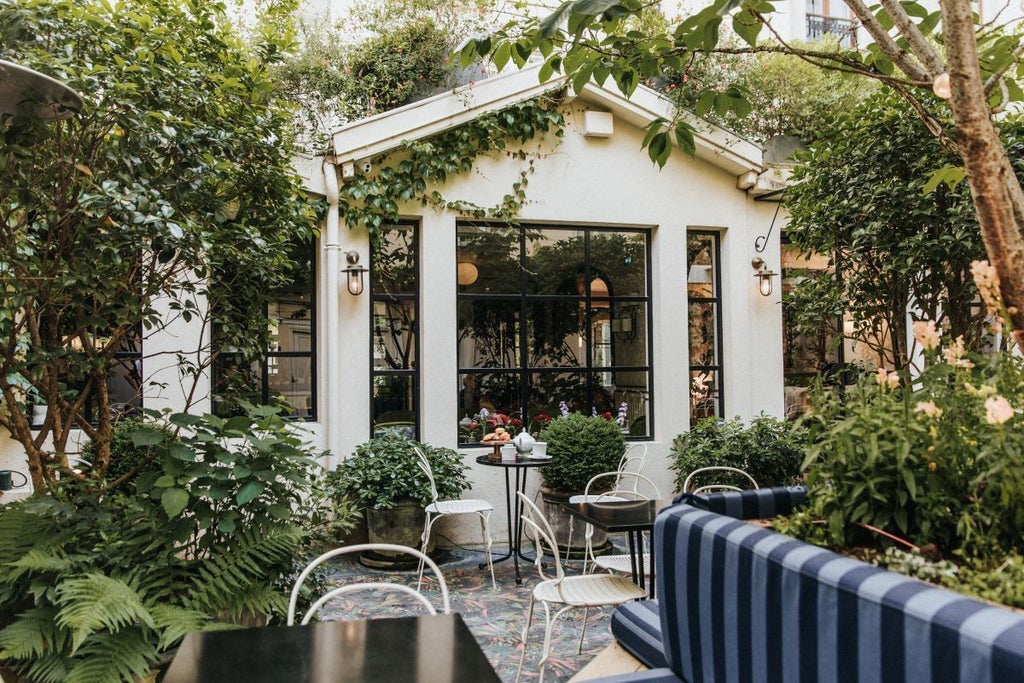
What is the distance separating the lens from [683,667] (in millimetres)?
2135

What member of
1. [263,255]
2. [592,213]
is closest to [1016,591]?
[263,255]

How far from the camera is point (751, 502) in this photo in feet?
8.19

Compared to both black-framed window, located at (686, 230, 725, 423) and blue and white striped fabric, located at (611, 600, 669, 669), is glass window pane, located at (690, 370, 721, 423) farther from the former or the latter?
blue and white striped fabric, located at (611, 600, 669, 669)

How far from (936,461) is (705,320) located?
5856 mm

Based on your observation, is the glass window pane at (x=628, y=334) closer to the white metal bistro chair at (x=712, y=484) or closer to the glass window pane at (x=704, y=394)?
the glass window pane at (x=704, y=394)

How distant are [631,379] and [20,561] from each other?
18.2 feet

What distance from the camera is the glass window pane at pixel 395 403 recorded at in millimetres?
6540

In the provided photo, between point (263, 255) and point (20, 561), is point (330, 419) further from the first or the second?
point (20, 561)

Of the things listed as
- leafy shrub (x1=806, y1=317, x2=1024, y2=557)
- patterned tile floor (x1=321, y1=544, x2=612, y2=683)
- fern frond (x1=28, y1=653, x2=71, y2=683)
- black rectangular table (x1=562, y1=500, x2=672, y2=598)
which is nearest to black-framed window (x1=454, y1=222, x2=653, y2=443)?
patterned tile floor (x1=321, y1=544, x2=612, y2=683)

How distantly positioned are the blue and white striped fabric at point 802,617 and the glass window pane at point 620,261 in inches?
200

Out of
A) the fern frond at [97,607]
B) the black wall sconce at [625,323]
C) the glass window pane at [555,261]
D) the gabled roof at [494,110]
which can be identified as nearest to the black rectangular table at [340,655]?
the fern frond at [97,607]

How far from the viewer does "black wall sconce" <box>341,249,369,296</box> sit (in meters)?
6.18

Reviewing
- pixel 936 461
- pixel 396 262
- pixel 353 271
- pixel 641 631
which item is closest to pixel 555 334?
pixel 396 262

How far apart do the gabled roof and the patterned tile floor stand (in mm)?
3585
